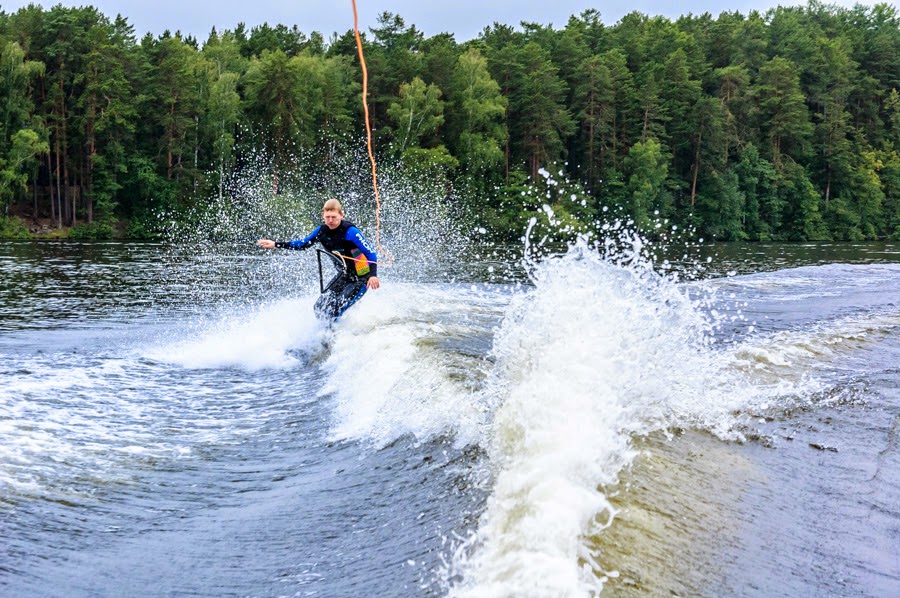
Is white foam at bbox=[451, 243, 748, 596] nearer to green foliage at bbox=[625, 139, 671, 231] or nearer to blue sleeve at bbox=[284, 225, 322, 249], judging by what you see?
blue sleeve at bbox=[284, 225, 322, 249]

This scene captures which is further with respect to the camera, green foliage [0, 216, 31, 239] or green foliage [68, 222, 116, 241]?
green foliage [68, 222, 116, 241]

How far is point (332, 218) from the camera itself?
12484 millimetres

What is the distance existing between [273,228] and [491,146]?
21377mm

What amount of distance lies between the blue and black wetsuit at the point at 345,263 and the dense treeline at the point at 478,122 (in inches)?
1727

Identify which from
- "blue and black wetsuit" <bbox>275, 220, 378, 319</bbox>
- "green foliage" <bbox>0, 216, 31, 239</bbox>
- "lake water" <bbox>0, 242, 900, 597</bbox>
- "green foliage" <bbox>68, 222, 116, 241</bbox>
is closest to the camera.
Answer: "lake water" <bbox>0, 242, 900, 597</bbox>

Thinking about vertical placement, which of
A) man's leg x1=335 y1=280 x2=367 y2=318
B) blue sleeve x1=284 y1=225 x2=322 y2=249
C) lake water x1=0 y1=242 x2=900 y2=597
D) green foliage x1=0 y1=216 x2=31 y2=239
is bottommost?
lake water x1=0 y1=242 x2=900 y2=597

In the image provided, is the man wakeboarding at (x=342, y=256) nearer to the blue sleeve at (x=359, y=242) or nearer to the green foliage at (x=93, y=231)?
the blue sleeve at (x=359, y=242)

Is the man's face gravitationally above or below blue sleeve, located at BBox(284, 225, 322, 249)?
above

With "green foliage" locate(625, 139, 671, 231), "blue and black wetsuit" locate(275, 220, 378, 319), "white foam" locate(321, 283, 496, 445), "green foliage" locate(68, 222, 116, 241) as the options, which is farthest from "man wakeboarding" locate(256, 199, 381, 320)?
"green foliage" locate(625, 139, 671, 231)

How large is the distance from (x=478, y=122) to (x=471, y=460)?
5990 centimetres

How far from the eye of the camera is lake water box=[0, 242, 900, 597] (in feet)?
15.8

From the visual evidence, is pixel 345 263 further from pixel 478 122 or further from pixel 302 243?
pixel 478 122

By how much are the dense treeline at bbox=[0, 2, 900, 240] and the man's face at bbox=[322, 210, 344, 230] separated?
44167 mm

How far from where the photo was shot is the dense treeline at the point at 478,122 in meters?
59.0
